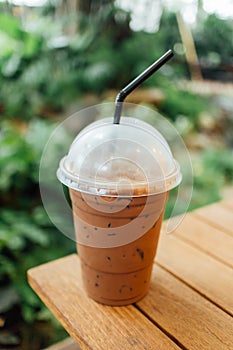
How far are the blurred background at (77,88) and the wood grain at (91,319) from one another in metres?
0.88

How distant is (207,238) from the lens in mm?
1178

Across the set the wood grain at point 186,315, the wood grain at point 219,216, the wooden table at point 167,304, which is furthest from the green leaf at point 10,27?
the wood grain at point 186,315

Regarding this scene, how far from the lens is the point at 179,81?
224 inches

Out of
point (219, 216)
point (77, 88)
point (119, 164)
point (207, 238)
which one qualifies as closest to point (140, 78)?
point (119, 164)

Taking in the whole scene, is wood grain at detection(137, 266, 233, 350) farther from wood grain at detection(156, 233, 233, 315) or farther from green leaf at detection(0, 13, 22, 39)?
green leaf at detection(0, 13, 22, 39)

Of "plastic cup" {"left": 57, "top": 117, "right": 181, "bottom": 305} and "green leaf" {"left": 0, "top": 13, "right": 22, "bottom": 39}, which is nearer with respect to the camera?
"plastic cup" {"left": 57, "top": 117, "right": 181, "bottom": 305}

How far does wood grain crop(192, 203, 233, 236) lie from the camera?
1.26 m

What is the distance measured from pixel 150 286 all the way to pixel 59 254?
115cm

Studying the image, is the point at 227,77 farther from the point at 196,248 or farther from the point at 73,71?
the point at 196,248

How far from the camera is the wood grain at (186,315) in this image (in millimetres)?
750

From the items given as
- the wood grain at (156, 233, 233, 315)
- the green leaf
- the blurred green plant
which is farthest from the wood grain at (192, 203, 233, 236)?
the green leaf

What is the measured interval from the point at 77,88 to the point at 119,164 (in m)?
3.40

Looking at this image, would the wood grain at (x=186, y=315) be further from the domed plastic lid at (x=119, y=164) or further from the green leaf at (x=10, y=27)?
the green leaf at (x=10, y=27)

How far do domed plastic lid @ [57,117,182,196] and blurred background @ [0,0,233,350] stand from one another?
3.81ft
